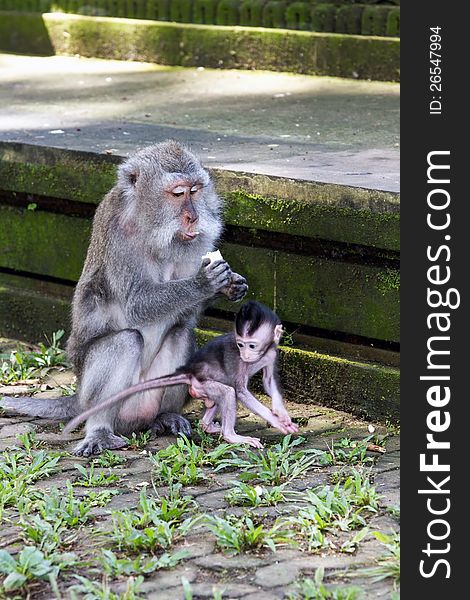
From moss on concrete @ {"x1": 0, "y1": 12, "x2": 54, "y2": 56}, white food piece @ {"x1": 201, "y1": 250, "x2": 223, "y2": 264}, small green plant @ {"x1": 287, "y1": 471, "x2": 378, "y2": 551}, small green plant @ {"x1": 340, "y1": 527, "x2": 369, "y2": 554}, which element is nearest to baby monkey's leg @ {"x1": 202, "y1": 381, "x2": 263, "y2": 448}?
white food piece @ {"x1": 201, "y1": 250, "x2": 223, "y2": 264}

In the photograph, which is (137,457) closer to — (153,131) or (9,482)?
(9,482)

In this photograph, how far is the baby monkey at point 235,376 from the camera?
18.5ft

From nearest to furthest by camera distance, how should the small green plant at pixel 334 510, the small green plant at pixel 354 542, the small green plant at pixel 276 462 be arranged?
the small green plant at pixel 354 542
the small green plant at pixel 334 510
the small green plant at pixel 276 462

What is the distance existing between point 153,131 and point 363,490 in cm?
334

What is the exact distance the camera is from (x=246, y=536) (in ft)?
14.7

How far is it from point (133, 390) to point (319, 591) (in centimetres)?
186

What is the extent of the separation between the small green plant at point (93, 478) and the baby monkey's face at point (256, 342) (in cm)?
78

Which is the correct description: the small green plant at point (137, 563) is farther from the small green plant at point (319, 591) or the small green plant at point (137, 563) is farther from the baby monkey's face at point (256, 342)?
the baby monkey's face at point (256, 342)

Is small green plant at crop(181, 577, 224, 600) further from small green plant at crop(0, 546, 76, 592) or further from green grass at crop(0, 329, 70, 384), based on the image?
green grass at crop(0, 329, 70, 384)

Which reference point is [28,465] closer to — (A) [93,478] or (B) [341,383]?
(A) [93,478]

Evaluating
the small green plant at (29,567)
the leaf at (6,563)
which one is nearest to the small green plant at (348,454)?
the small green plant at (29,567)

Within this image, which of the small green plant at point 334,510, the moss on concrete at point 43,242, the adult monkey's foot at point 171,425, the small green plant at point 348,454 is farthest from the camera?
the moss on concrete at point 43,242

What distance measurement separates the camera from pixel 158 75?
386 inches

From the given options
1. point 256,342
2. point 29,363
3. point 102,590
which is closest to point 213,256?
point 256,342
